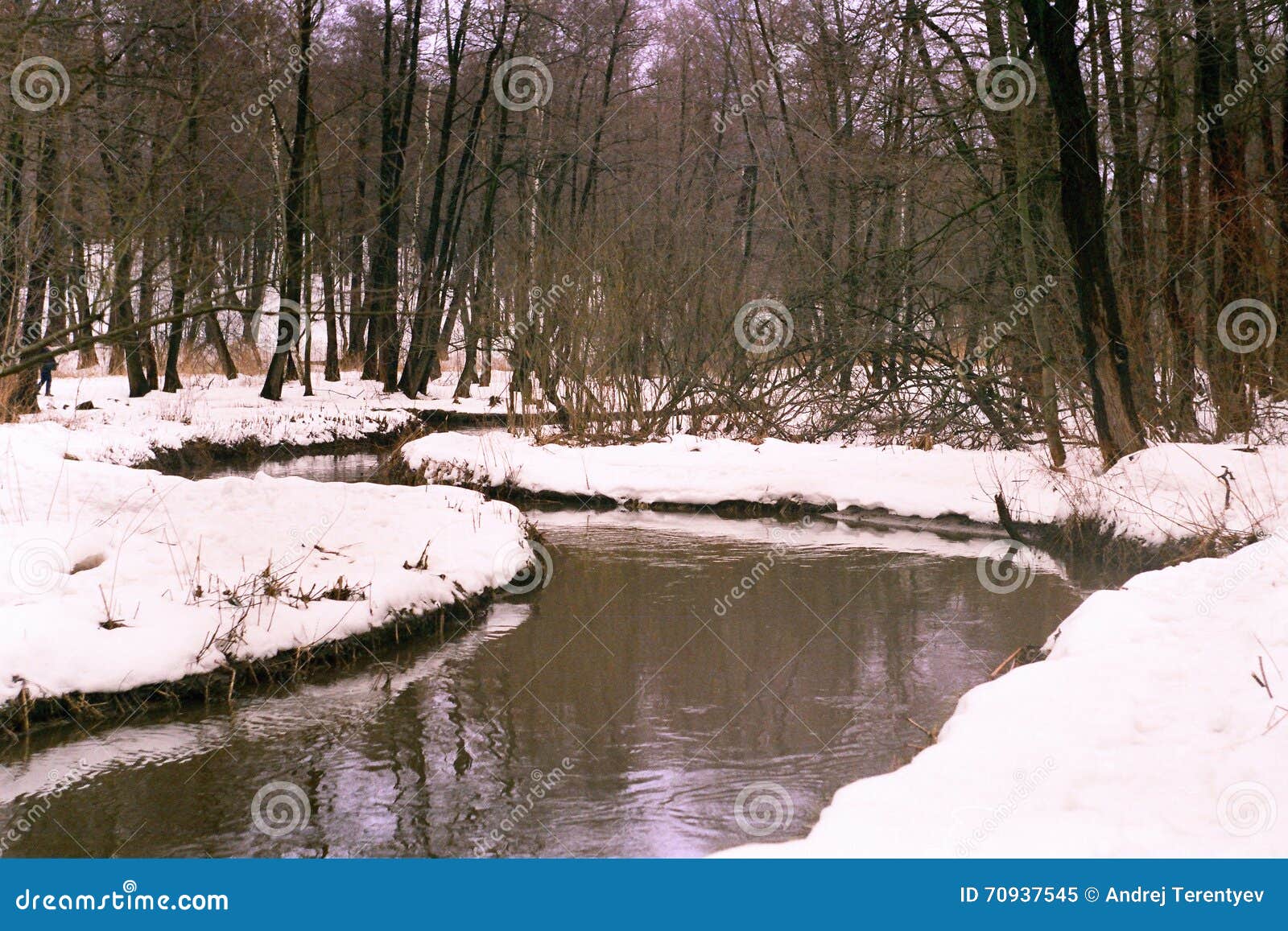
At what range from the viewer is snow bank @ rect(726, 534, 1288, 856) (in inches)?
139

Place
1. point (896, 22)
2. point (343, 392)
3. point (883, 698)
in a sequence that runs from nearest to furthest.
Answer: point (883, 698)
point (896, 22)
point (343, 392)

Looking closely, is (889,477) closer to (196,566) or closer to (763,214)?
(196,566)

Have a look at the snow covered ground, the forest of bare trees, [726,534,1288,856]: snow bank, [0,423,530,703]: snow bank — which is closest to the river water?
[0,423,530,703]: snow bank

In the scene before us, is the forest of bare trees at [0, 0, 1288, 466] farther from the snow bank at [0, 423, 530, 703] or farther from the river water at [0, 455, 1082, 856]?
the river water at [0, 455, 1082, 856]

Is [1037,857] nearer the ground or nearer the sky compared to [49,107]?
nearer the ground

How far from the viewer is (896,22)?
Result: 14.2m

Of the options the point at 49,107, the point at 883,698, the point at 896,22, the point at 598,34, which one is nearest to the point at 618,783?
the point at 883,698

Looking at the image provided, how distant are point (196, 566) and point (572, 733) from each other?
324cm

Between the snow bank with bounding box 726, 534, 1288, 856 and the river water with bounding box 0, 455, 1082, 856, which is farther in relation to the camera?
the river water with bounding box 0, 455, 1082, 856

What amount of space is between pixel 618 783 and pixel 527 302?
13.6 meters

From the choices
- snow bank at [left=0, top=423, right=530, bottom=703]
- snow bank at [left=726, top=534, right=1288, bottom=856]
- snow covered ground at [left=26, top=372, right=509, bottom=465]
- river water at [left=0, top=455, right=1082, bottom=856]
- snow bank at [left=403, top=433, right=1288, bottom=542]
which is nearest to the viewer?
snow bank at [left=726, top=534, right=1288, bottom=856]

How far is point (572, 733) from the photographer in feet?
20.7

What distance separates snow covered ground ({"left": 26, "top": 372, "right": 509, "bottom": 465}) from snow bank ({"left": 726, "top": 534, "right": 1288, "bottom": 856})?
39.5 ft

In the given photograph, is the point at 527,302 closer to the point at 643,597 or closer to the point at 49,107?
the point at 643,597
